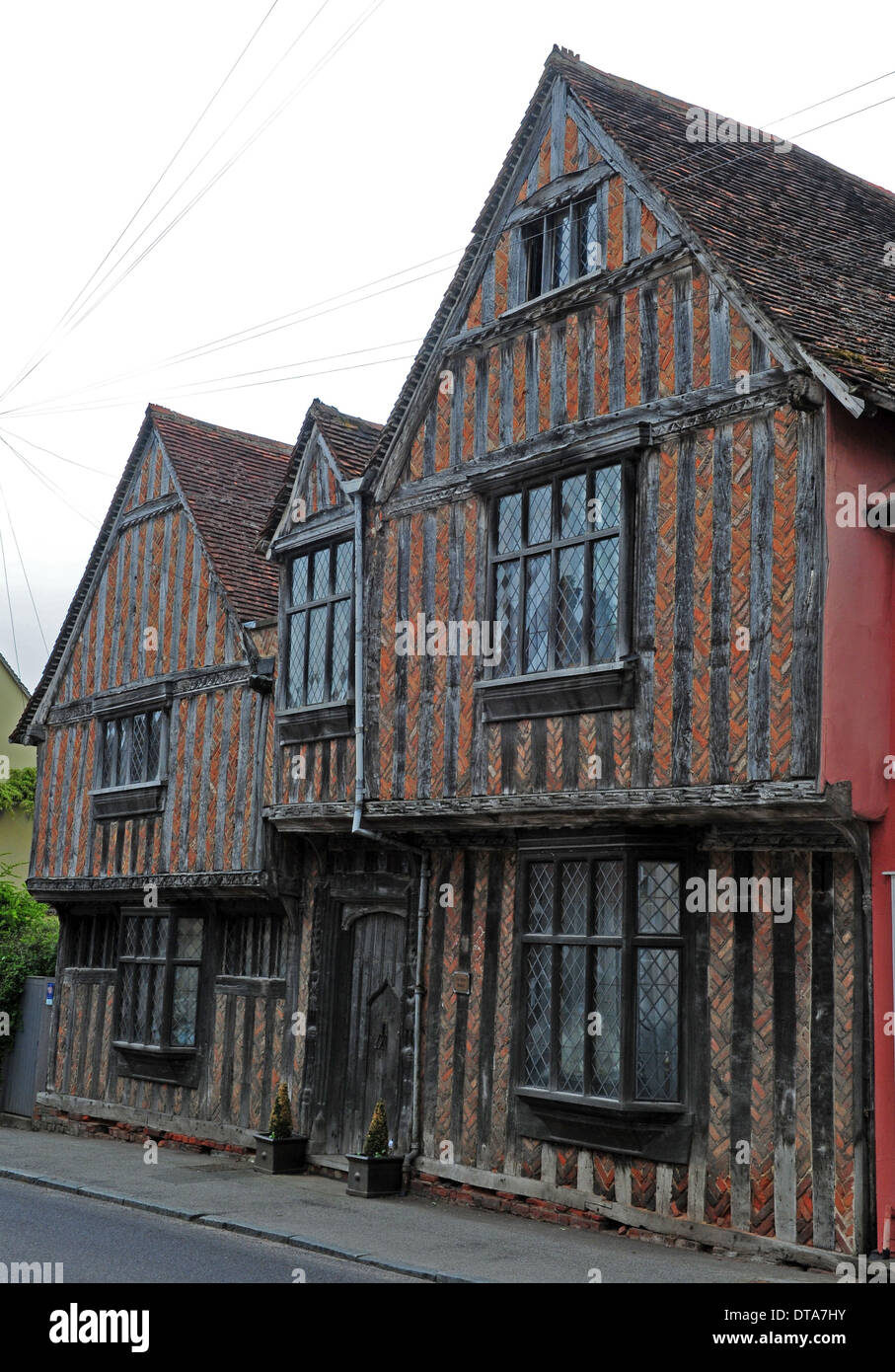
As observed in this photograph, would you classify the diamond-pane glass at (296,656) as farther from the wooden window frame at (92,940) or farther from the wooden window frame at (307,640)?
the wooden window frame at (92,940)

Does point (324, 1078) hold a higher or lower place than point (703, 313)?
lower

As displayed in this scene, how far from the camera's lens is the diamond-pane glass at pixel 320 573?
47.4 feet

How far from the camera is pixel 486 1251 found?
10039 mm

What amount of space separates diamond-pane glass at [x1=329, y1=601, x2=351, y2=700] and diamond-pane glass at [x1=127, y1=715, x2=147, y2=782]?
424cm

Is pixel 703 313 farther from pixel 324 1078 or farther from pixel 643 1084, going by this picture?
pixel 324 1078

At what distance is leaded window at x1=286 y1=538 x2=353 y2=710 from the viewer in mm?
14008

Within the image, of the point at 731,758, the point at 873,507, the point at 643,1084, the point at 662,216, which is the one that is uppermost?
the point at 662,216

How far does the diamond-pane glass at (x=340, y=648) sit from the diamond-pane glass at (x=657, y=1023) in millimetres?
4291

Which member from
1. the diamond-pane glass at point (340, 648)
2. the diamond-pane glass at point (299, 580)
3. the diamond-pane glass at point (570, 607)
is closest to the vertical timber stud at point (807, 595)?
the diamond-pane glass at point (570, 607)

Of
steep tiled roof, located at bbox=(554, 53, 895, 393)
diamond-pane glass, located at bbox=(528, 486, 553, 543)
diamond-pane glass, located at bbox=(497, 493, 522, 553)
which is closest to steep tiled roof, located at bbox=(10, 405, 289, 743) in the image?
diamond-pane glass, located at bbox=(497, 493, 522, 553)

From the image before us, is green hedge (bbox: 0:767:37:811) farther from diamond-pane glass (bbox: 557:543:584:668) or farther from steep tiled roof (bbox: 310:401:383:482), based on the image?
diamond-pane glass (bbox: 557:543:584:668)
